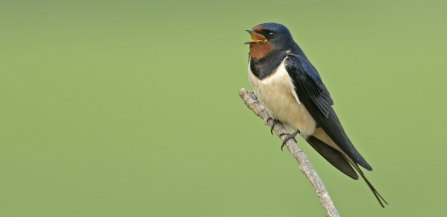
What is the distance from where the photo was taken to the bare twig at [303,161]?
2068 millimetres

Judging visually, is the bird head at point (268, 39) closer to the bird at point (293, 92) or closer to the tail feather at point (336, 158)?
the bird at point (293, 92)

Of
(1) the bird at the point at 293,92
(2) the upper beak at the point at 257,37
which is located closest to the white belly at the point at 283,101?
(1) the bird at the point at 293,92

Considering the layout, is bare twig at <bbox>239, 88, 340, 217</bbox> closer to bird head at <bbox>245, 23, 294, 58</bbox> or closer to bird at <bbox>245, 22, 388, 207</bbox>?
bird at <bbox>245, 22, 388, 207</bbox>

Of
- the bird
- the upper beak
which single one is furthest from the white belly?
the upper beak

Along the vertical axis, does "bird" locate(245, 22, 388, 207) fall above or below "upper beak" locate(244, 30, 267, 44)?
below

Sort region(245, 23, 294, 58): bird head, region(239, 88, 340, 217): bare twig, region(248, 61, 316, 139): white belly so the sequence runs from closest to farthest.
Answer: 1. region(239, 88, 340, 217): bare twig
2. region(245, 23, 294, 58): bird head
3. region(248, 61, 316, 139): white belly

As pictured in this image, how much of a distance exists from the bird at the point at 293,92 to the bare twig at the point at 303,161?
6 cm

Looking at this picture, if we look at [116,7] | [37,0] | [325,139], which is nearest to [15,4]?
[37,0]

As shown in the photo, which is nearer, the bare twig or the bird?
the bare twig

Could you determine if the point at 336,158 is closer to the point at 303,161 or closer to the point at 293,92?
the point at 293,92

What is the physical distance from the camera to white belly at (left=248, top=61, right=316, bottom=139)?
3295mm

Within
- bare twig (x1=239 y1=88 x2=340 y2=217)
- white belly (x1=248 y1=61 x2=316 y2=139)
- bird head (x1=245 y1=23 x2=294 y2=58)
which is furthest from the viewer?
white belly (x1=248 y1=61 x2=316 y2=139)

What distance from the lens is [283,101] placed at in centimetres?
335

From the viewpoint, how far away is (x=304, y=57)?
3.36 metres
